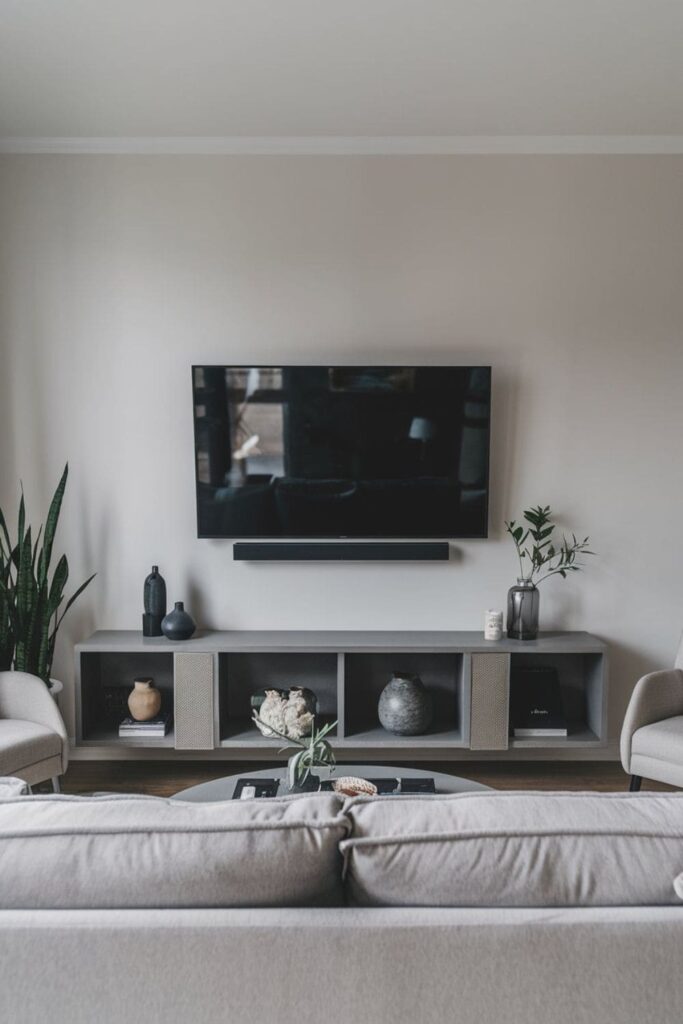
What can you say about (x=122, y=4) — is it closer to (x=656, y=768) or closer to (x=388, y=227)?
(x=388, y=227)

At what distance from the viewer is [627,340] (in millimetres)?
3619

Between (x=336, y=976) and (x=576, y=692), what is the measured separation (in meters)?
2.85

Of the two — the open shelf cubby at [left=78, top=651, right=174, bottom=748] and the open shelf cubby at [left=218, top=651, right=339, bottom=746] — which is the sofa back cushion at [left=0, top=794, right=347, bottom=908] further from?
the open shelf cubby at [left=218, top=651, right=339, bottom=746]

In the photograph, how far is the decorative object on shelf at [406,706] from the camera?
3373mm

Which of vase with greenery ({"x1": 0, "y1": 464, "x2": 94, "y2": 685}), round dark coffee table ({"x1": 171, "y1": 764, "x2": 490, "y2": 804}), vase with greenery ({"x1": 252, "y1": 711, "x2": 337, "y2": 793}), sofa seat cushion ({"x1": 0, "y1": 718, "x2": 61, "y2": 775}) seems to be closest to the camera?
vase with greenery ({"x1": 252, "y1": 711, "x2": 337, "y2": 793})

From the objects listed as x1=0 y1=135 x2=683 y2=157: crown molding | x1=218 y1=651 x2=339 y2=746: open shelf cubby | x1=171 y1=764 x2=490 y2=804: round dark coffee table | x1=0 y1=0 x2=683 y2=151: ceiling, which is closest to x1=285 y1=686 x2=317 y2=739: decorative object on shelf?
x1=171 y1=764 x2=490 y2=804: round dark coffee table

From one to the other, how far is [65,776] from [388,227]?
276 cm

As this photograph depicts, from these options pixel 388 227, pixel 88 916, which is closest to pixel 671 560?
pixel 388 227

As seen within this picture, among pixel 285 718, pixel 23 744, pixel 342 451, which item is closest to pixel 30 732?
pixel 23 744

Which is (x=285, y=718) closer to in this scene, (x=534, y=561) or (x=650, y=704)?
(x=650, y=704)

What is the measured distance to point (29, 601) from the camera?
11.1ft

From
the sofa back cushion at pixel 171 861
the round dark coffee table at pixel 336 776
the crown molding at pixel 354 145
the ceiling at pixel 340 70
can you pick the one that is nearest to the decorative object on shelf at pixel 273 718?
the round dark coffee table at pixel 336 776

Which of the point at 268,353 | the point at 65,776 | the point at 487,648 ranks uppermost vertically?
the point at 268,353

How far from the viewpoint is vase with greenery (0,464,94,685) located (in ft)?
11.0
